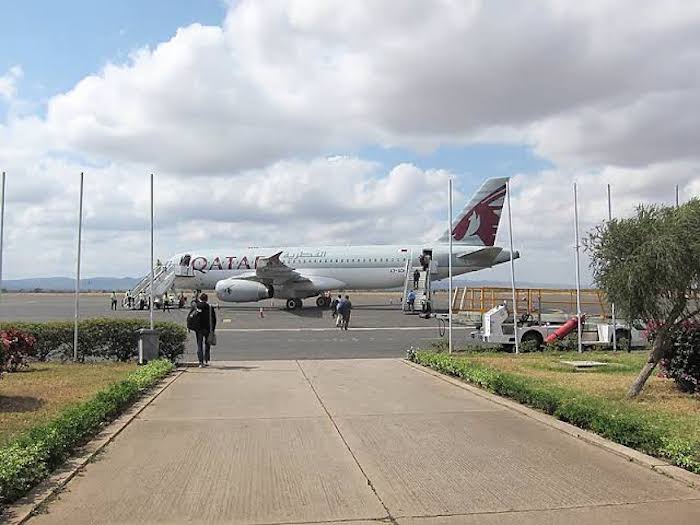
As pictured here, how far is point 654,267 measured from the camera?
988cm

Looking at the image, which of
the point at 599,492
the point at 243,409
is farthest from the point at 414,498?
the point at 243,409

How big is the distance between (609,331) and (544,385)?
8.83 metres

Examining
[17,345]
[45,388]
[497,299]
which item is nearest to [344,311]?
[497,299]

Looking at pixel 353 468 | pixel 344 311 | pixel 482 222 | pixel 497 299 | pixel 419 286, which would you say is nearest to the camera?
pixel 353 468

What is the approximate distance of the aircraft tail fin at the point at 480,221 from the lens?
42969 millimetres

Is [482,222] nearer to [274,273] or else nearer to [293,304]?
[293,304]

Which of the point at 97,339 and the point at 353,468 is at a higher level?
the point at 97,339

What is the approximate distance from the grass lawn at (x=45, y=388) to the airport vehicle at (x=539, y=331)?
9.53 m

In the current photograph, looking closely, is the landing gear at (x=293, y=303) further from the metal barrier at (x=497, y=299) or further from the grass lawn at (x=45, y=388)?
the grass lawn at (x=45, y=388)

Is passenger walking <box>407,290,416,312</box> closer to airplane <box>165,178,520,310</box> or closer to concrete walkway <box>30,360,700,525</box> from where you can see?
airplane <box>165,178,520,310</box>

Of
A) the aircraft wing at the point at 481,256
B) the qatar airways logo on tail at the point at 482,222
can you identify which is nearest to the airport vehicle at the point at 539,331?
the aircraft wing at the point at 481,256

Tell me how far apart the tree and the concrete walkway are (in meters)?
2.62

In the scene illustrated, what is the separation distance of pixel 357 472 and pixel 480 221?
126 ft

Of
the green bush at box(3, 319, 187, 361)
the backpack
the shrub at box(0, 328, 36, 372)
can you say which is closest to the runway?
the green bush at box(3, 319, 187, 361)
